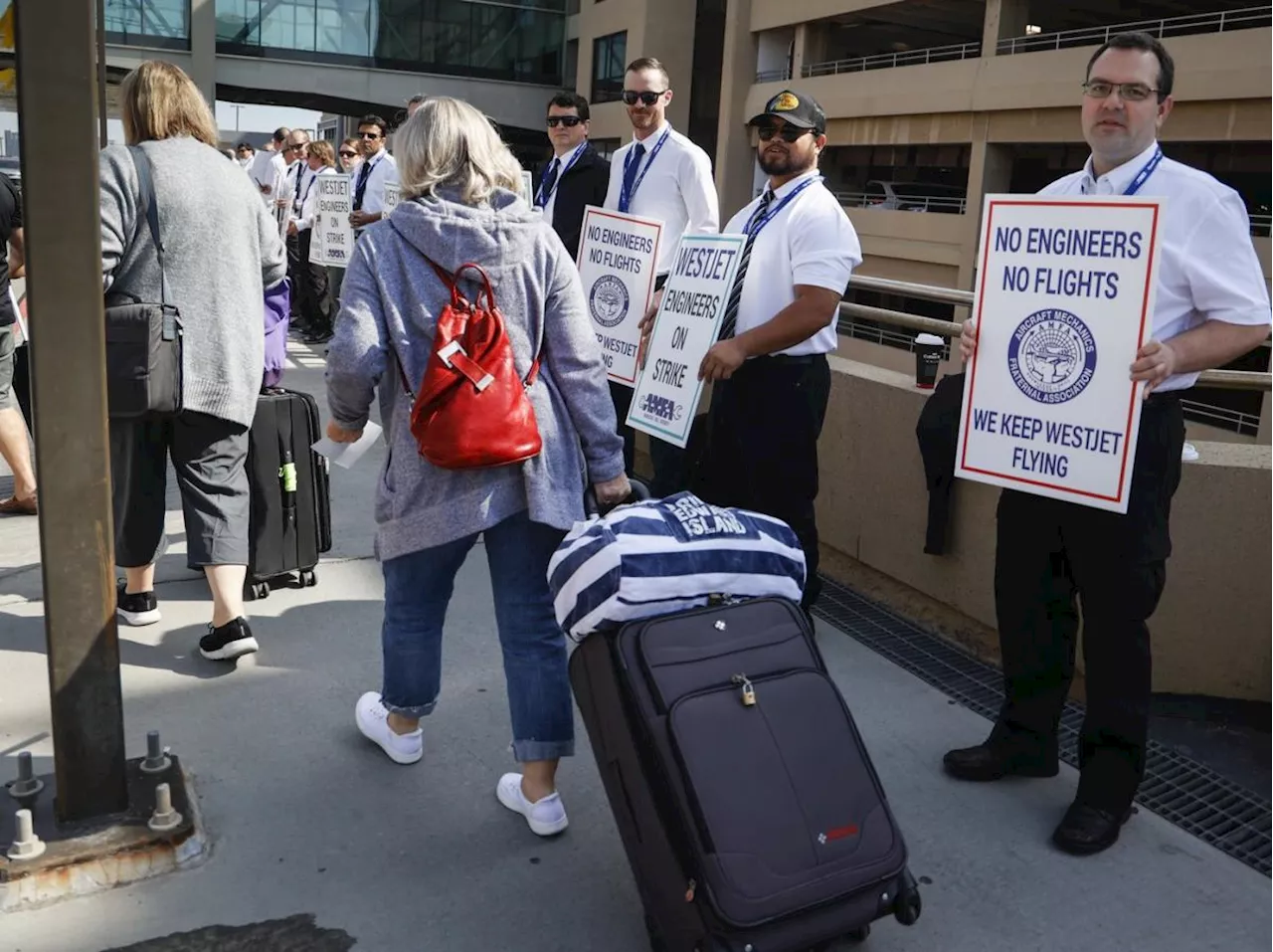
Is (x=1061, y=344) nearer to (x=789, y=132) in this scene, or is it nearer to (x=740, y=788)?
(x=789, y=132)

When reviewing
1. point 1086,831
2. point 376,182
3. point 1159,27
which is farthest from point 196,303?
point 1159,27

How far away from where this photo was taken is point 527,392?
3109 millimetres

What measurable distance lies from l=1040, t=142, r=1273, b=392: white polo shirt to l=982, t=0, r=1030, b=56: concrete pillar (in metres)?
28.6

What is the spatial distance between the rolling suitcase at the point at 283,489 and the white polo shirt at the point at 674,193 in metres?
1.62

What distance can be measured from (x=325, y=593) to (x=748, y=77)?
3512 cm

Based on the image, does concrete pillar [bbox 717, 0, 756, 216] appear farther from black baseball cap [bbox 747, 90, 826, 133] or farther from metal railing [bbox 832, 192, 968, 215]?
black baseball cap [bbox 747, 90, 826, 133]

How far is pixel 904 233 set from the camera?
32125 mm

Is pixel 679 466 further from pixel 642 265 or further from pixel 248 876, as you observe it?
pixel 248 876

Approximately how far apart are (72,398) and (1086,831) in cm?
273

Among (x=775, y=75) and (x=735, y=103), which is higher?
(x=775, y=75)

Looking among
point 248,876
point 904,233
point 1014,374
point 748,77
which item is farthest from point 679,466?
point 748,77

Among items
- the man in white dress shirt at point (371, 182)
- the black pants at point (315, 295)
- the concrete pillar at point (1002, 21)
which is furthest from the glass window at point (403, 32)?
the man in white dress shirt at point (371, 182)

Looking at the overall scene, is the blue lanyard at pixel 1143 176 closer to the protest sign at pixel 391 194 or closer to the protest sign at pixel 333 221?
the protest sign at pixel 391 194

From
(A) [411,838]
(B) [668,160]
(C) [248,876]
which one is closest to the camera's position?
(C) [248,876]
